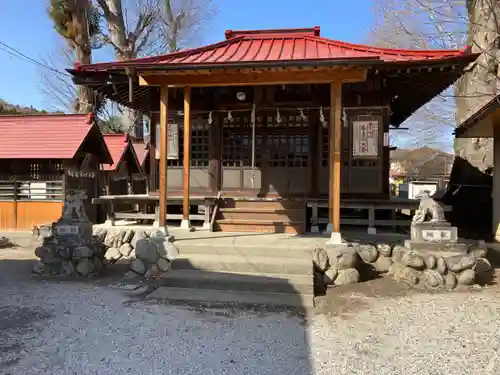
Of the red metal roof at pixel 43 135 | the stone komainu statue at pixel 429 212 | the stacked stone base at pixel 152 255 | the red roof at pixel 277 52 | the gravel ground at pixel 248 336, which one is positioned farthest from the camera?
the red metal roof at pixel 43 135

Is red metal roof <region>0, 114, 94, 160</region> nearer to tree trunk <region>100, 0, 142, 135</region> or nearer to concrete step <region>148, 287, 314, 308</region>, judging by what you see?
tree trunk <region>100, 0, 142, 135</region>

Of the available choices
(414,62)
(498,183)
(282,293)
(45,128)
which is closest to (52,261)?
(282,293)

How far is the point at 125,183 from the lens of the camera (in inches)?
798

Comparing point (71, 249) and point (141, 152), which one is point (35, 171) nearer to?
point (71, 249)

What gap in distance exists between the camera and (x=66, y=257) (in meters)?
7.55

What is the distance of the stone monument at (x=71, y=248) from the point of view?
7.54 metres

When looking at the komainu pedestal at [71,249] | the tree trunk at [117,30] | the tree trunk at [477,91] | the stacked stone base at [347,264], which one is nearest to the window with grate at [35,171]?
the tree trunk at [117,30]

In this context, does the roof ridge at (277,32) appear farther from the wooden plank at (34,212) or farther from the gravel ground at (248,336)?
the wooden plank at (34,212)

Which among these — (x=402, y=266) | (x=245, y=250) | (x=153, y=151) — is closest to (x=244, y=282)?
(x=245, y=250)

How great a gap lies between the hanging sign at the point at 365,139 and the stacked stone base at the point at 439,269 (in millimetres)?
3319

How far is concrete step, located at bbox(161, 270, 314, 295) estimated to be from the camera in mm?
6293

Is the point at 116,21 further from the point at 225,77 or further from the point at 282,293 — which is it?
the point at 282,293

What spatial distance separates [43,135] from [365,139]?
1148 centimetres

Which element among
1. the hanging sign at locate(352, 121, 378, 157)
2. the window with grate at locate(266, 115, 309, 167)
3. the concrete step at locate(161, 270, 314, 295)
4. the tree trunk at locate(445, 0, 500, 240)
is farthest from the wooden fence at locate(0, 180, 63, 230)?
the tree trunk at locate(445, 0, 500, 240)
